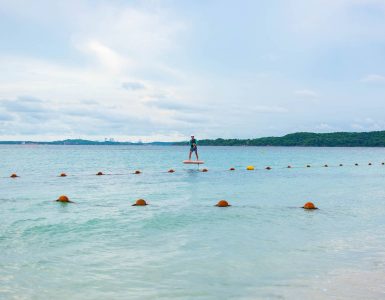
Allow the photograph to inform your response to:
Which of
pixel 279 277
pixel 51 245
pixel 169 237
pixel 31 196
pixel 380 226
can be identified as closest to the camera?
pixel 279 277

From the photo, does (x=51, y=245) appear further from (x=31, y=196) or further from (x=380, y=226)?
(x=31, y=196)

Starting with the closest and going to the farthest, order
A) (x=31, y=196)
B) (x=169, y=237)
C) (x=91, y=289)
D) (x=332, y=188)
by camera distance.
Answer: (x=91, y=289) < (x=169, y=237) < (x=31, y=196) < (x=332, y=188)

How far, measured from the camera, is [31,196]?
693 inches

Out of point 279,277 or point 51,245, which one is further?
point 51,245

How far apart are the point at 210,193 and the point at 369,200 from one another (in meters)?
6.58

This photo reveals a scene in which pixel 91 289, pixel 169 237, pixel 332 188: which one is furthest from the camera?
pixel 332 188

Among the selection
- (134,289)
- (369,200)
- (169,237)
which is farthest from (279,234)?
(369,200)

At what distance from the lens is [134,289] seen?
627 centimetres

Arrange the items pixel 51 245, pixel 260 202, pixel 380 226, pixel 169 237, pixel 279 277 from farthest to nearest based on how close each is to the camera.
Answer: pixel 260 202 < pixel 380 226 < pixel 169 237 < pixel 51 245 < pixel 279 277

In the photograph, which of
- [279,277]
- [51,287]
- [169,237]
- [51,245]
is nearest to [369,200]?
[169,237]

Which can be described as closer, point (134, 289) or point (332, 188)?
point (134, 289)

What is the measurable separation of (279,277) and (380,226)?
18.7ft

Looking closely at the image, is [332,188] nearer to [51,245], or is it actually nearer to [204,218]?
[204,218]

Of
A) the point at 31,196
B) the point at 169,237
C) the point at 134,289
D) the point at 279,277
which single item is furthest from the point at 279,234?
the point at 31,196
